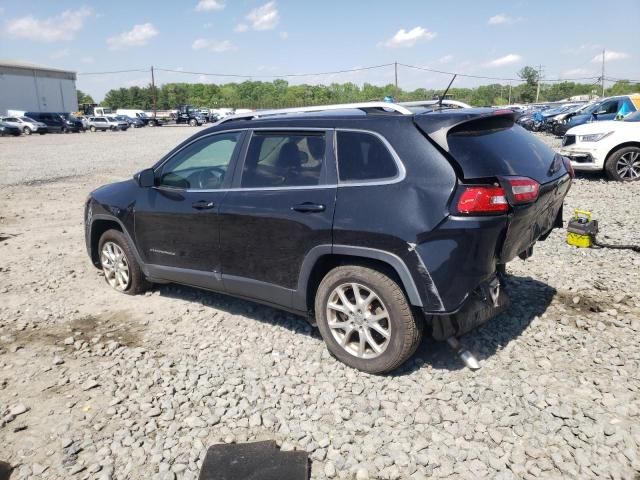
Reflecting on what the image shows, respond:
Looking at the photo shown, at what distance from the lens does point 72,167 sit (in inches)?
663

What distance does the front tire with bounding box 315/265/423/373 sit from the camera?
335cm

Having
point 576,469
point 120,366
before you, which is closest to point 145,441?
point 120,366

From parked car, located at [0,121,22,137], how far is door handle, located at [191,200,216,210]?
141ft

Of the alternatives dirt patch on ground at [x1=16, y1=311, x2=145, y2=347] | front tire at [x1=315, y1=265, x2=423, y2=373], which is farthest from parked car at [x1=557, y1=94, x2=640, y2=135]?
Result: dirt patch on ground at [x1=16, y1=311, x2=145, y2=347]

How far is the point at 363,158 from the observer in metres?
3.49

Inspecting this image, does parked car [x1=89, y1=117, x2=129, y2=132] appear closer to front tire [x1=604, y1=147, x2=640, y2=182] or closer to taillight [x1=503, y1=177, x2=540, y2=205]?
front tire [x1=604, y1=147, x2=640, y2=182]

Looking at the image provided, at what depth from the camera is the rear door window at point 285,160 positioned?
3.73m

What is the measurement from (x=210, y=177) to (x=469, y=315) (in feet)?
8.18

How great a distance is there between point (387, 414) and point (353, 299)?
32.3 inches

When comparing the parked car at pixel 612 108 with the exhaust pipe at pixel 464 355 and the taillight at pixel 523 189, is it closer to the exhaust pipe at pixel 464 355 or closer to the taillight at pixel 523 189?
the taillight at pixel 523 189

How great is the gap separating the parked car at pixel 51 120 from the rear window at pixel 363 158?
157ft

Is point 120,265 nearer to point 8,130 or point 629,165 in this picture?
point 629,165

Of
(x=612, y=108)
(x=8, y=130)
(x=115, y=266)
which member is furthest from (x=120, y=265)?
(x=8, y=130)

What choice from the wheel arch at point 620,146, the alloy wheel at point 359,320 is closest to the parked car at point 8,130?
the wheel arch at point 620,146
